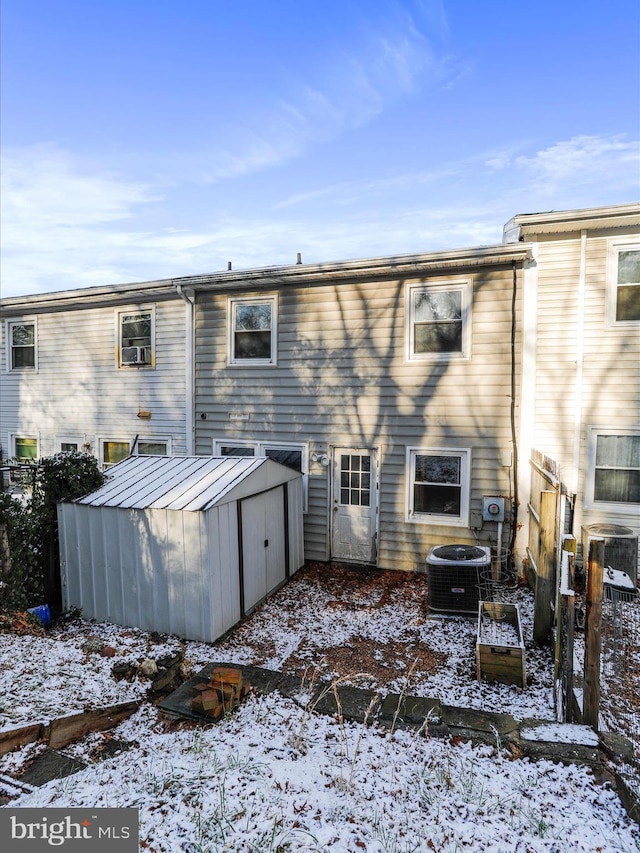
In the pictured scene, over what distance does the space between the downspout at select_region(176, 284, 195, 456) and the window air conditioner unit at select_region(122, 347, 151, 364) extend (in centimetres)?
103

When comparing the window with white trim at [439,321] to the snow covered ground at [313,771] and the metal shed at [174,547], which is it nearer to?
the metal shed at [174,547]

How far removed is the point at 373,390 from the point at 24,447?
884 centimetres

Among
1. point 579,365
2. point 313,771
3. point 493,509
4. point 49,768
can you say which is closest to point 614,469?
point 579,365

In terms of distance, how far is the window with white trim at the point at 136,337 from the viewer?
9734mm

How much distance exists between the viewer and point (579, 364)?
276 inches

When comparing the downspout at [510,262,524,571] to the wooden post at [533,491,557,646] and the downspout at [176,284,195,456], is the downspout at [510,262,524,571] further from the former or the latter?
the downspout at [176,284,195,456]

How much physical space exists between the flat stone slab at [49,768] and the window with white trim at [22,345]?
9.74 m

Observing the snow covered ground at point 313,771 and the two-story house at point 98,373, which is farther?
the two-story house at point 98,373

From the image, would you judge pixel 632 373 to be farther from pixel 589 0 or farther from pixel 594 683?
pixel 589 0

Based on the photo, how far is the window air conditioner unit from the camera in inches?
384

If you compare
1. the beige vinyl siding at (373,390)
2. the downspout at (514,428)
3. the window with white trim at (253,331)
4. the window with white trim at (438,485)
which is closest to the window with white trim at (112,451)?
the beige vinyl siding at (373,390)

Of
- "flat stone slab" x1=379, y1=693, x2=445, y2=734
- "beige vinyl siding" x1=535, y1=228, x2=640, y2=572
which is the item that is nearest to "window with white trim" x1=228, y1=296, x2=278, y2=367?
"beige vinyl siding" x1=535, y1=228, x2=640, y2=572

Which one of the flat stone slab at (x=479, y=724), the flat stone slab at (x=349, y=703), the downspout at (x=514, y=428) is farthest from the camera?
the downspout at (x=514, y=428)

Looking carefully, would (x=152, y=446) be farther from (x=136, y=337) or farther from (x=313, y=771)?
(x=313, y=771)
